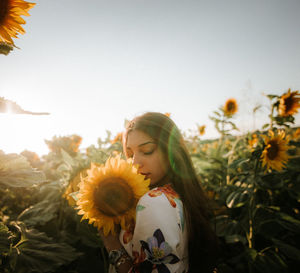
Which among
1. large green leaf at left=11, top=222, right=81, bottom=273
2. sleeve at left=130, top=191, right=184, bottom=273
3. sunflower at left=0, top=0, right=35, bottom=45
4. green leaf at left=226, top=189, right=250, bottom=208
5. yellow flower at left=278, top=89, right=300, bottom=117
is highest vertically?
sunflower at left=0, top=0, right=35, bottom=45

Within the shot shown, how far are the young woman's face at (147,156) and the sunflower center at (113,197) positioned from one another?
1.19ft

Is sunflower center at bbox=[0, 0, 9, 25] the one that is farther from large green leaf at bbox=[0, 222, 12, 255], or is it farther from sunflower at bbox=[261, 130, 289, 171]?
sunflower at bbox=[261, 130, 289, 171]

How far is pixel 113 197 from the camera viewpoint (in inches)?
46.3

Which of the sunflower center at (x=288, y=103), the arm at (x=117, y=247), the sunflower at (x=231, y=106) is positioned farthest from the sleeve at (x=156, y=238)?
the sunflower at (x=231, y=106)

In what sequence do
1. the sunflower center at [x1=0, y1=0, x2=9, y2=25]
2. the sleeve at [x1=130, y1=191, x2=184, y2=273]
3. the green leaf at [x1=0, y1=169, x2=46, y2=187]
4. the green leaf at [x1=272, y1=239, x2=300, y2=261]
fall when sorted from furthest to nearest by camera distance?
the green leaf at [x1=272, y1=239, x2=300, y2=261]
the sleeve at [x1=130, y1=191, x2=184, y2=273]
the sunflower center at [x1=0, y1=0, x2=9, y2=25]
the green leaf at [x1=0, y1=169, x2=46, y2=187]

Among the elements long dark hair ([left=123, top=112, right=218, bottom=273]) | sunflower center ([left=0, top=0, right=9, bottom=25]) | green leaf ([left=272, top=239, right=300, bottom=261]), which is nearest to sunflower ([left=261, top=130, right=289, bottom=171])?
green leaf ([left=272, top=239, right=300, bottom=261])

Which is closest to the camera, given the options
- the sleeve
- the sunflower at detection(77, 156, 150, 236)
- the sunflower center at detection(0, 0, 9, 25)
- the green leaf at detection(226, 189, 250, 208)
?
the sunflower center at detection(0, 0, 9, 25)

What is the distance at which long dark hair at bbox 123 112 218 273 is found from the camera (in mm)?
1483

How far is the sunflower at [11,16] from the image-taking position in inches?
34.8

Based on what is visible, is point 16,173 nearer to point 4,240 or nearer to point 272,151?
point 4,240

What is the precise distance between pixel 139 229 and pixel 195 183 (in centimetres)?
81

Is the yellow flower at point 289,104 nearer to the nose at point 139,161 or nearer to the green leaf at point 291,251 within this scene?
the green leaf at point 291,251

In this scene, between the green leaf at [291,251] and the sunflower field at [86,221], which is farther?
the green leaf at [291,251]

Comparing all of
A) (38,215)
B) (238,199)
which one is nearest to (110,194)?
(38,215)
